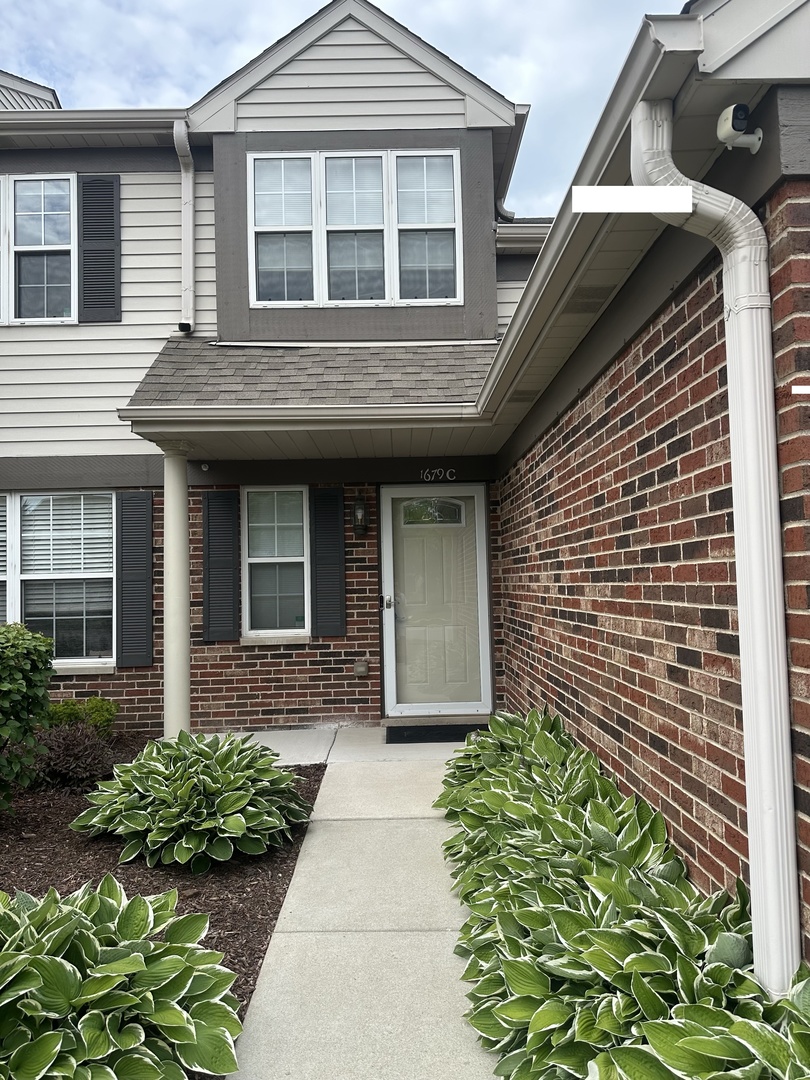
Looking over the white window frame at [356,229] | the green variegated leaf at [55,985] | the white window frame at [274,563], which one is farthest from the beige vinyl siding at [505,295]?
the green variegated leaf at [55,985]

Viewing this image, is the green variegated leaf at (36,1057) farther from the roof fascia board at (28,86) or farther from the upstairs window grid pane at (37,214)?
the roof fascia board at (28,86)

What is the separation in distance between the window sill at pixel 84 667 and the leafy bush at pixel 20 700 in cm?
232

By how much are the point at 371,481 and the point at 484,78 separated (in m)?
3.84

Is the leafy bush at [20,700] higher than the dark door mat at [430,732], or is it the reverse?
the leafy bush at [20,700]

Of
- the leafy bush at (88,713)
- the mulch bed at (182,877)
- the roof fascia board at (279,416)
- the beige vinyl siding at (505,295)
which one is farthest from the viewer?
the beige vinyl siding at (505,295)

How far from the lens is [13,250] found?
23.0 feet

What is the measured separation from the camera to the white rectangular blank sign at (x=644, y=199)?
1.97 m

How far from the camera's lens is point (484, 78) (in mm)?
7035

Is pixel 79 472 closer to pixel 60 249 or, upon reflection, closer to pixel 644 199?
pixel 60 249

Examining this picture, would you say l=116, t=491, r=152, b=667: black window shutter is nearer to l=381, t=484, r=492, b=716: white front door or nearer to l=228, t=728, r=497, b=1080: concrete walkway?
l=381, t=484, r=492, b=716: white front door

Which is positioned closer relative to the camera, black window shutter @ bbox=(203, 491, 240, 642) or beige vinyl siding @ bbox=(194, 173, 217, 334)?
black window shutter @ bbox=(203, 491, 240, 642)

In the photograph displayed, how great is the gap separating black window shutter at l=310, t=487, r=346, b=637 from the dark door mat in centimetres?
98

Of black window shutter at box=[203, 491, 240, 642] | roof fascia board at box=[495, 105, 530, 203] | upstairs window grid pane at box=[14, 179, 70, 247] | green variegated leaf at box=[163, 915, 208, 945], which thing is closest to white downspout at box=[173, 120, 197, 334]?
upstairs window grid pane at box=[14, 179, 70, 247]

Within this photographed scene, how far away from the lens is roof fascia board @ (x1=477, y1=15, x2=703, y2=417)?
1.83 m
